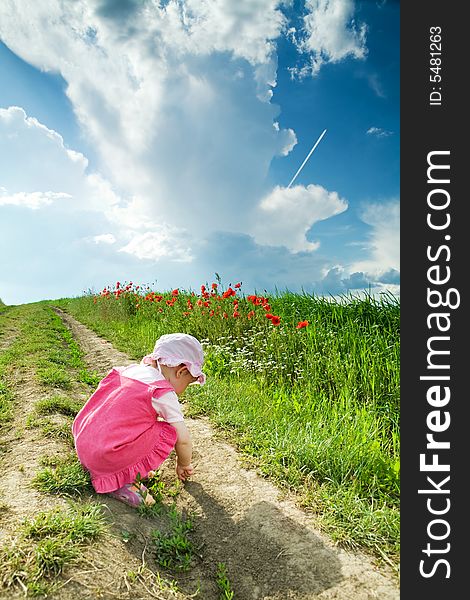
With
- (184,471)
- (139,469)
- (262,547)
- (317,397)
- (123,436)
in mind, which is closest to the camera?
(262,547)

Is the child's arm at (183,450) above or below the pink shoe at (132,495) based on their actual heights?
above

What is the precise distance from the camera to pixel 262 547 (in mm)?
2826

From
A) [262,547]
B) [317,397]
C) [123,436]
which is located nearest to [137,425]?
[123,436]

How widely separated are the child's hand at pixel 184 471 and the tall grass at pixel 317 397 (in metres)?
0.55

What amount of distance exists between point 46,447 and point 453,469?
2.95m

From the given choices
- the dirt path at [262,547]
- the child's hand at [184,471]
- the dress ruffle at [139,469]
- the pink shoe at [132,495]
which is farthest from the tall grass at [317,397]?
the pink shoe at [132,495]

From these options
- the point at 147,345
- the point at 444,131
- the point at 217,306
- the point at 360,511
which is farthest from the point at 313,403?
the point at 147,345

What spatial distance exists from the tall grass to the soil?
0.19m

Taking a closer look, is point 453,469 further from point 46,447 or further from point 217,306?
point 217,306

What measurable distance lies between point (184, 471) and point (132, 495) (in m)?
0.42

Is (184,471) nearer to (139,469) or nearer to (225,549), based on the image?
(139,469)

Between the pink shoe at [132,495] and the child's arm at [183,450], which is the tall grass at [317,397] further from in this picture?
the pink shoe at [132,495]

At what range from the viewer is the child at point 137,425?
3162mm

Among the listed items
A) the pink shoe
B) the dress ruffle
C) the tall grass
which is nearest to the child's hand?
the dress ruffle
